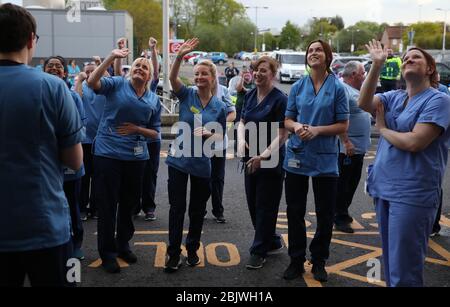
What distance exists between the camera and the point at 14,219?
8.49 ft

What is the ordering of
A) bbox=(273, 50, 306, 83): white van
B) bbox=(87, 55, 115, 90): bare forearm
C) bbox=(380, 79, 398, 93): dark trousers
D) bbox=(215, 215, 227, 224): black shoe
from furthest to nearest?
1. bbox=(273, 50, 306, 83): white van
2. bbox=(380, 79, 398, 93): dark trousers
3. bbox=(215, 215, 227, 224): black shoe
4. bbox=(87, 55, 115, 90): bare forearm

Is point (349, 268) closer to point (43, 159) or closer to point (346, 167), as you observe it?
point (346, 167)

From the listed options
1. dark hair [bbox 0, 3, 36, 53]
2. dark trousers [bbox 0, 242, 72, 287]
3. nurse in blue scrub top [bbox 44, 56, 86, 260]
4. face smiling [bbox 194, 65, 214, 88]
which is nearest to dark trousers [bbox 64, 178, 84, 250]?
nurse in blue scrub top [bbox 44, 56, 86, 260]

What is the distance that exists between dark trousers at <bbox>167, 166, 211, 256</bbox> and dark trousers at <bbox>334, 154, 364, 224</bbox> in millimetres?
1927

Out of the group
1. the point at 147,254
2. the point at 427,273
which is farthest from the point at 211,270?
the point at 427,273

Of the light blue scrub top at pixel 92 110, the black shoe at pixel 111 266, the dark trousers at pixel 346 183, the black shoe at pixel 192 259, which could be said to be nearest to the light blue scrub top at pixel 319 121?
the black shoe at pixel 192 259

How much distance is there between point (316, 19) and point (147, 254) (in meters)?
118

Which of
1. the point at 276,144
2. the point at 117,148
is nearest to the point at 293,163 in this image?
the point at 276,144

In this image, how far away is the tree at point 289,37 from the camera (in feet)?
317

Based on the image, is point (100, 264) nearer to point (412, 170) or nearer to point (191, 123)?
point (191, 123)

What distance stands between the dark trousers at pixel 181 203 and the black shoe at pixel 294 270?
91 cm

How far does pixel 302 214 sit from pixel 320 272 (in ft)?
1.75

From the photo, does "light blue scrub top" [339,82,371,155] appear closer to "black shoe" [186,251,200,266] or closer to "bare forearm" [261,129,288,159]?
"bare forearm" [261,129,288,159]

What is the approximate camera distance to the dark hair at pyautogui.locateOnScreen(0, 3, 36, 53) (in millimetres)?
2531
